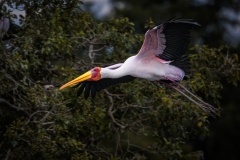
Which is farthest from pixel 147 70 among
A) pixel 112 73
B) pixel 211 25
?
pixel 211 25

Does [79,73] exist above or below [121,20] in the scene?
below

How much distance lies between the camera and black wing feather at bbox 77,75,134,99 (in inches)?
352

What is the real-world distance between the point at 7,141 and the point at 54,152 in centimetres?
59

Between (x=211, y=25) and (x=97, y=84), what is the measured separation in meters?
14.1

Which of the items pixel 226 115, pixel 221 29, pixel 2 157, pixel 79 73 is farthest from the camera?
pixel 221 29

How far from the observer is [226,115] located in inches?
799

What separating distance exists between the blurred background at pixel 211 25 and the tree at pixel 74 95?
960 centimetres

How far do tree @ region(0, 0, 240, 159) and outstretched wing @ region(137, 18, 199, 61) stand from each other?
729mm

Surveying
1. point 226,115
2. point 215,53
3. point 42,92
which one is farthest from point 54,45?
point 226,115

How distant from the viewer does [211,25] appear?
74.6ft

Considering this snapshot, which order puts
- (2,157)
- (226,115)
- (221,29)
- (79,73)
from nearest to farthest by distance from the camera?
(2,157)
(79,73)
(226,115)
(221,29)

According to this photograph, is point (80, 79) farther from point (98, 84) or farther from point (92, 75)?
point (98, 84)

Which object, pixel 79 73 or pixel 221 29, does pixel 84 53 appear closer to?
pixel 79 73

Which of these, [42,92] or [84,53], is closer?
[42,92]
